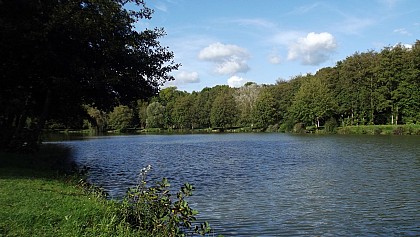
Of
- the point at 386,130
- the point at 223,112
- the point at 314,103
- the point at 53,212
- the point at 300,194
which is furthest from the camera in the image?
the point at 223,112

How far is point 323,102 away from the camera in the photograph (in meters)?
86.5

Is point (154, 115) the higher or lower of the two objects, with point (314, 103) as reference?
lower

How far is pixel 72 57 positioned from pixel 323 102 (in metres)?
71.5

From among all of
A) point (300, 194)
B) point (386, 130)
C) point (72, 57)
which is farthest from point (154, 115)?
point (300, 194)

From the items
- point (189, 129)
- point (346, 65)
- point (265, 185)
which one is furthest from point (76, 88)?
point (189, 129)

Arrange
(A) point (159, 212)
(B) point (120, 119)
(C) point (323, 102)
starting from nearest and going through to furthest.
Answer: (A) point (159, 212)
(C) point (323, 102)
(B) point (120, 119)

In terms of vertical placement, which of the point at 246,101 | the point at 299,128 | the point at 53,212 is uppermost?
the point at 246,101

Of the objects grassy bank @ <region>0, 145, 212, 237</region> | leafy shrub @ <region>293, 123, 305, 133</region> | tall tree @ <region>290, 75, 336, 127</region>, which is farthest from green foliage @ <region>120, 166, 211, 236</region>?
leafy shrub @ <region>293, 123, 305, 133</region>

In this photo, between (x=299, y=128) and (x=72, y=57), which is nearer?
(x=72, y=57)

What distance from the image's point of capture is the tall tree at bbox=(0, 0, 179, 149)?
67.6 ft

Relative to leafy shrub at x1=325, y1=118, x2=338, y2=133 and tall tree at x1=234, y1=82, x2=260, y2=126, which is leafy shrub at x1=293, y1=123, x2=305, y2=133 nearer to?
leafy shrub at x1=325, y1=118, x2=338, y2=133

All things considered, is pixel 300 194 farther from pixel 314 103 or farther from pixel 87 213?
pixel 314 103

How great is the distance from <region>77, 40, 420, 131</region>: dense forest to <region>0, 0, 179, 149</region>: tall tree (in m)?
21.0

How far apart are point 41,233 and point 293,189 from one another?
12257 mm
